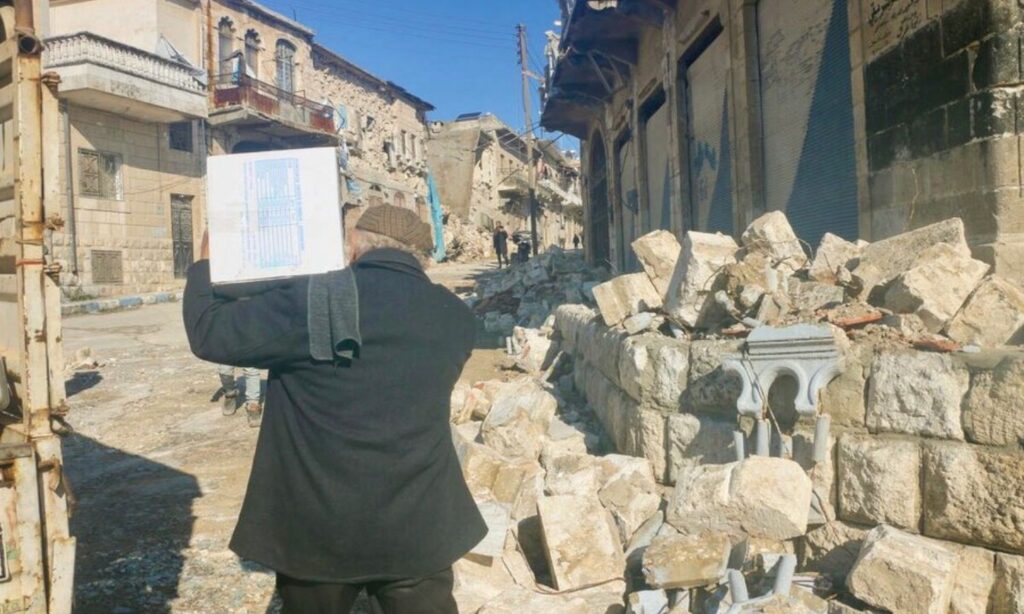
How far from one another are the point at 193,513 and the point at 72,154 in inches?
711

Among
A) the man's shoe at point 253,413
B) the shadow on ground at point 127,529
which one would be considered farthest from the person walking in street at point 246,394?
the shadow on ground at point 127,529

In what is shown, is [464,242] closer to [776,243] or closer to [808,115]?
[808,115]

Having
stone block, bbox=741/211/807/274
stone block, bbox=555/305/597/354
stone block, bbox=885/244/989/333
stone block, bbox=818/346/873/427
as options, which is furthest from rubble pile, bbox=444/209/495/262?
stone block, bbox=818/346/873/427

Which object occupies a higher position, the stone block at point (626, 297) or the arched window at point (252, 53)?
the arched window at point (252, 53)

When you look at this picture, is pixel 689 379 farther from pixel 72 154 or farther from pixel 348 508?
pixel 72 154

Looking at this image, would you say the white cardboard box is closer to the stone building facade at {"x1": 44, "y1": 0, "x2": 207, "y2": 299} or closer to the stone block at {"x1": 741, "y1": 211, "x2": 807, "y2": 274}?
the stone block at {"x1": 741, "y1": 211, "x2": 807, "y2": 274}

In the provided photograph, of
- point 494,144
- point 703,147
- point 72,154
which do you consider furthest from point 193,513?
point 494,144

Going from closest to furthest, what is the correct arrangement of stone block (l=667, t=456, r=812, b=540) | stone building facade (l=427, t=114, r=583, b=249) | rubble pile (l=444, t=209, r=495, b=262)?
stone block (l=667, t=456, r=812, b=540)
rubble pile (l=444, t=209, r=495, b=262)
stone building facade (l=427, t=114, r=583, b=249)

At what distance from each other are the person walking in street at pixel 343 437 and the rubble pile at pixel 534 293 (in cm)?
801

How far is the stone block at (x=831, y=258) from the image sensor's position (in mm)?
3752

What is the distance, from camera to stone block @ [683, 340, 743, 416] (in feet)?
11.3

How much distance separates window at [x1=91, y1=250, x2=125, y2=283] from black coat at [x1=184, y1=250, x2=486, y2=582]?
20.5 m

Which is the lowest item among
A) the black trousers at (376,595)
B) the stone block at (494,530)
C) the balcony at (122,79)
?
the stone block at (494,530)

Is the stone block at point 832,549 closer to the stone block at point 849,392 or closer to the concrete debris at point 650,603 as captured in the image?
the stone block at point 849,392
